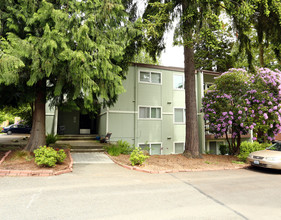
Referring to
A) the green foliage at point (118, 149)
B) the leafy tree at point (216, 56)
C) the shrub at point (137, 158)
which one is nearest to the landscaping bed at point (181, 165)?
the shrub at point (137, 158)

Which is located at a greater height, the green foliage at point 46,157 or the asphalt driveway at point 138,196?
the green foliage at point 46,157

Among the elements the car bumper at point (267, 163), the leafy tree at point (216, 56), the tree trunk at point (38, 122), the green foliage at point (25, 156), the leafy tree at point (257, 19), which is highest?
the leafy tree at point (216, 56)

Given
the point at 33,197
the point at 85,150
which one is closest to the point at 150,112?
the point at 85,150

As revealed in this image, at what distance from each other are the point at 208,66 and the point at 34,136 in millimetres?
23719

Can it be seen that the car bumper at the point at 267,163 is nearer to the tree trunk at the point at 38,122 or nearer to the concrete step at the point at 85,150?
the concrete step at the point at 85,150

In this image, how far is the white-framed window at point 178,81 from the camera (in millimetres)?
17109

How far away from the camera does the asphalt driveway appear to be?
13.6 feet

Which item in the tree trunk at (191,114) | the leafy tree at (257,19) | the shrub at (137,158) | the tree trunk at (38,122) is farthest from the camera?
the tree trunk at (191,114)

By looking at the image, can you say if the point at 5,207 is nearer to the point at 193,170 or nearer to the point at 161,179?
the point at 161,179

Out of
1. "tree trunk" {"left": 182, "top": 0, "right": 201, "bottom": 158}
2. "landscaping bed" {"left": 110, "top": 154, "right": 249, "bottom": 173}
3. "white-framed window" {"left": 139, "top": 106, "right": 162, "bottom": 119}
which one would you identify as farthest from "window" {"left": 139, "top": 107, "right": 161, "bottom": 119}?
"landscaping bed" {"left": 110, "top": 154, "right": 249, "bottom": 173}

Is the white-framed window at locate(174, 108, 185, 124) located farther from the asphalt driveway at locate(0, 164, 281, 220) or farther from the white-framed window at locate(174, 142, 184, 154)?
the asphalt driveway at locate(0, 164, 281, 220)

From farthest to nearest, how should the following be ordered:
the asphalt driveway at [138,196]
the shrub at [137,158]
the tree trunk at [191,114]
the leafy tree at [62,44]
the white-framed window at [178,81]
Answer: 1. the white-framed window at [178,81]
2. the tree trunk at [191,114]
3. the shrub at [137,158]
4. the leafy tree at [62,44]
5. the asphalt driveway at [138,196]

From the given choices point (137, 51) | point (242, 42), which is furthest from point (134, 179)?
point (242, 42)

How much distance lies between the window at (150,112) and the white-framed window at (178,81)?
2.64m
